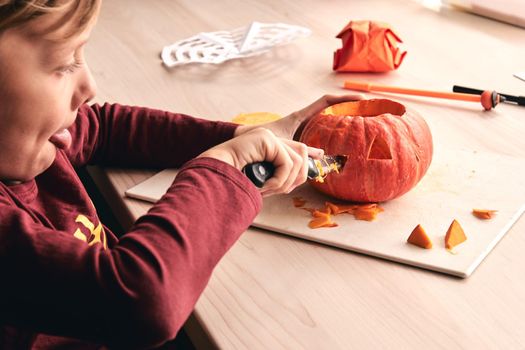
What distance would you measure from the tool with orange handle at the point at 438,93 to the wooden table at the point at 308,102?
12mm

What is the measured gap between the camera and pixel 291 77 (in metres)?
1.27

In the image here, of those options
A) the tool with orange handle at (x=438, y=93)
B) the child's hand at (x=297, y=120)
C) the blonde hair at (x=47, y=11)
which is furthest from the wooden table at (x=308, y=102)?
the blonde hair at (x=47, y=11)

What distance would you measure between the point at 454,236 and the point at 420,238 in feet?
0.14

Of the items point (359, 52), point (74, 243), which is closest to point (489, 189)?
point (359, 52)

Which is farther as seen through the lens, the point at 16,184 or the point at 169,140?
the point at 169,140

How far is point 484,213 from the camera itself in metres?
0.88

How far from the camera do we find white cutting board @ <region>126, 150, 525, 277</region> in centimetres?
82

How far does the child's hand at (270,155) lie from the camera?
0.81 m

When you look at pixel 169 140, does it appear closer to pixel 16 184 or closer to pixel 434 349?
pixel 16 184

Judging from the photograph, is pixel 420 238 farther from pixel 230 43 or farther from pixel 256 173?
pixel 230 43

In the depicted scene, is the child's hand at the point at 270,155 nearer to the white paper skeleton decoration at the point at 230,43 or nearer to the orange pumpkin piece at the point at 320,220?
the orange pumpkin piece at the point at 320,220

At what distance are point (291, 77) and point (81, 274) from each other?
0.68 metres

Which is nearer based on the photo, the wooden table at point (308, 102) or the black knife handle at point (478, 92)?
the wooden table at point (308, 102)

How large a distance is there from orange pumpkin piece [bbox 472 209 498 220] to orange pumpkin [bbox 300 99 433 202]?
0.08 meters
